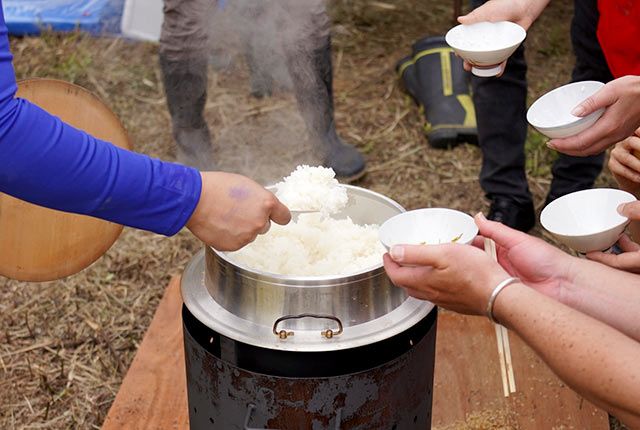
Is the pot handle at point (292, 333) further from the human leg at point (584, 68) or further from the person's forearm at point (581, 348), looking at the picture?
the human leg at point (584, 68)

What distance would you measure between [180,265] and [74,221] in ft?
5.03

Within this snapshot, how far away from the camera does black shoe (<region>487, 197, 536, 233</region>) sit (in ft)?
13.4

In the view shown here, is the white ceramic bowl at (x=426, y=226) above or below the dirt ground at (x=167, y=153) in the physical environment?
above

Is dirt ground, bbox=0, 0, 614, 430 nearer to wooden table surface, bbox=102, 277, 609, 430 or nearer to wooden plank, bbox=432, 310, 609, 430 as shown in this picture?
wooden table surface, bbox=102, 277, 609, 430

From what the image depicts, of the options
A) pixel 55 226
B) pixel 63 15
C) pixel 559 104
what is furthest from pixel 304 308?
pixel 63 15

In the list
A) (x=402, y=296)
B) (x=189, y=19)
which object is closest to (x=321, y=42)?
(x=189, y=19)

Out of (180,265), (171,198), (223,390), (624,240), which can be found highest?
(171,198)

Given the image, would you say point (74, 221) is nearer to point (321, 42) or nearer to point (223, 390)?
point (223, 390)

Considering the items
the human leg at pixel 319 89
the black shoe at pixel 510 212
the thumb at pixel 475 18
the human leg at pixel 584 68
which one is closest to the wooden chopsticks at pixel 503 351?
the thumb at pixel 475 18

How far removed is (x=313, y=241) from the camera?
7.86 feet

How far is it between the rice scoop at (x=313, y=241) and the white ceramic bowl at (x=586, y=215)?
0.56 metres

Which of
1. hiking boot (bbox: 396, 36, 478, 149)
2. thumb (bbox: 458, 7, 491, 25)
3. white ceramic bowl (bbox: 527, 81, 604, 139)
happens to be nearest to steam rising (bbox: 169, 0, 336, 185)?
hiking boot (bbox: 396, 36, 478, 149)

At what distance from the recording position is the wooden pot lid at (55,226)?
2512 millimetres

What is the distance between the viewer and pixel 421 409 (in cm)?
228
